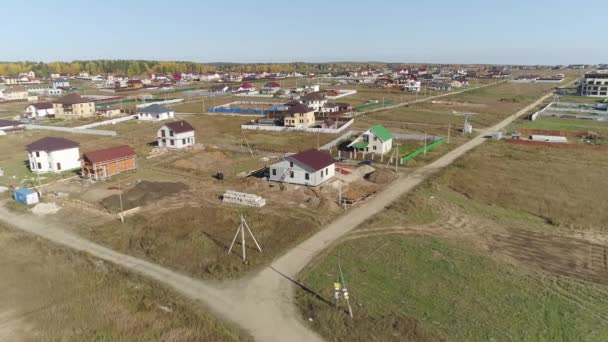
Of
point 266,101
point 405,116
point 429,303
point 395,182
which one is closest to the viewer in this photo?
point 429,303

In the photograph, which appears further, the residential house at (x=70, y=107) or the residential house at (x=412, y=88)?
the residential house at (x=412, y=88)

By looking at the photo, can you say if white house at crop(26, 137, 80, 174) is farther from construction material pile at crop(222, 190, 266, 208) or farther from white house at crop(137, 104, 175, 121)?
white house at crop(137, 104, 175, 121)

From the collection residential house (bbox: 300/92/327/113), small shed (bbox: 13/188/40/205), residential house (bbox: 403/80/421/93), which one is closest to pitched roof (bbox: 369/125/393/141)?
small shed (bbox: 13/188/40/205)

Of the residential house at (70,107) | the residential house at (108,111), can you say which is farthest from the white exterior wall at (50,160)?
the residential house at (70,107)

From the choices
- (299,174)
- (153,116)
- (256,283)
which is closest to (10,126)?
(153,116)

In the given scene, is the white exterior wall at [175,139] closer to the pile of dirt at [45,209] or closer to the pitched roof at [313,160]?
the pitched roof at [313,160]

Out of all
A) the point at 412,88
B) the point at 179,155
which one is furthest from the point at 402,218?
the point at 412,88

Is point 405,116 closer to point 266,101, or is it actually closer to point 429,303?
point 266,101

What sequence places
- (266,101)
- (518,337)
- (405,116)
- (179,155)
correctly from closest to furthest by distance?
(518,337) → (179,155) → (405,116) → (266,101)
